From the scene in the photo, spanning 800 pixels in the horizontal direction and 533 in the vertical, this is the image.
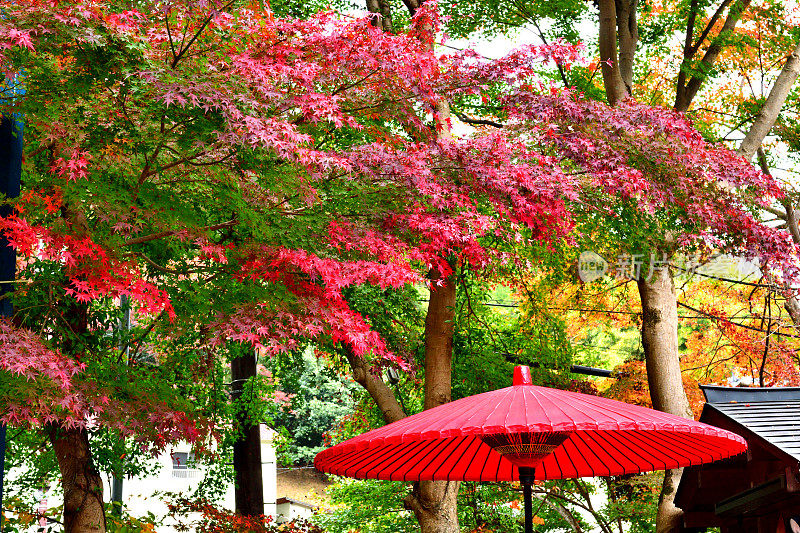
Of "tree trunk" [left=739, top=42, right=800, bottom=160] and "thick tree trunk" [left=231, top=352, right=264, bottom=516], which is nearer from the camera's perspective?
"tree trunk" [left=739, top=42, right=800, bottom=160]

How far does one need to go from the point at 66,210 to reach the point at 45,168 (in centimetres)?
65

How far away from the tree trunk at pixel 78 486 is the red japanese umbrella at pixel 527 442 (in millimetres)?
4027

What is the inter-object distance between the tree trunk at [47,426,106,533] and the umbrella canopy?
4.10 meters

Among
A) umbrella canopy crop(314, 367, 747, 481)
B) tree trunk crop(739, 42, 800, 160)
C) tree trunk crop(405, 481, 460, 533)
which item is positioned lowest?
tree trunk crop(405, 481, 460, 533)

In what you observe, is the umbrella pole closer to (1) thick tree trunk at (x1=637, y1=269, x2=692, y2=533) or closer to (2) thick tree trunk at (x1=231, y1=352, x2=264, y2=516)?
(1) thick tree trunk at (x1=637, y1=269, x2=692, y2=533)

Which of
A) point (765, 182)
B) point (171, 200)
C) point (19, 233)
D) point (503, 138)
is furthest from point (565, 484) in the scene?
point (19, 233)

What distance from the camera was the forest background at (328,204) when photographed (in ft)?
17.5

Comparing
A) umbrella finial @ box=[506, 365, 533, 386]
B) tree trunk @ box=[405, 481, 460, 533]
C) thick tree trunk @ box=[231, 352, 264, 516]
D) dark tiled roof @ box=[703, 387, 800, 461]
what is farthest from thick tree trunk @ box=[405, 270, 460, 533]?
thick tree trunk @ box=[231, 352, 264, 516]

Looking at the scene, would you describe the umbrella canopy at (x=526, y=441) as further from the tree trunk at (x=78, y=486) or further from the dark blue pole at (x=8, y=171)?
the tree trunk at (x=78, y=486)

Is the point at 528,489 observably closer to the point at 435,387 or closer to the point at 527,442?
the point at 527,442

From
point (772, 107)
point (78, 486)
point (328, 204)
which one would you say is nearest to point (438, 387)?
point (328, 204)

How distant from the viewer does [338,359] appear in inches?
460

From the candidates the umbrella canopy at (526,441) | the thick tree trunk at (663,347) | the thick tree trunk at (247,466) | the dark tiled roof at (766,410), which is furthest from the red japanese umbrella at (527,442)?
the thick tree trunk at (247,466)

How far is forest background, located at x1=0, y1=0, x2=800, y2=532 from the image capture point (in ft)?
17.5
